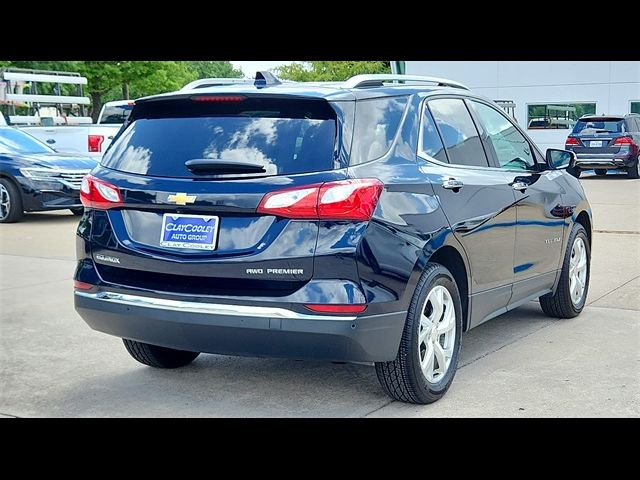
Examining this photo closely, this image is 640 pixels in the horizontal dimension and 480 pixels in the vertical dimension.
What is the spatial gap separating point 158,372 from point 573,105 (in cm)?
3020

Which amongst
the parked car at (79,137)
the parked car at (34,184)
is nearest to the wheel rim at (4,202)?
the parked car at (34,184)

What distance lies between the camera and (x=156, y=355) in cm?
543

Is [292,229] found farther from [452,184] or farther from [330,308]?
[452,184]

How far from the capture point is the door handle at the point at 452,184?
16.1 feet

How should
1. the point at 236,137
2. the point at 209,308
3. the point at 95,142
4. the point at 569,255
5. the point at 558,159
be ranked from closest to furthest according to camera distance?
the point at 209,308 → the point at 236,137 → the point at 558,159 → the point at 569,255 → the point at 95,142

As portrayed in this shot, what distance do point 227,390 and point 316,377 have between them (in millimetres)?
557

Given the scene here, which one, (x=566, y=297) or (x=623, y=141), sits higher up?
(x=623, y=141)

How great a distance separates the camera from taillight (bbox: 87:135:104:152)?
19.6 m

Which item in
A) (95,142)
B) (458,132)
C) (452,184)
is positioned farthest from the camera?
(95,142)

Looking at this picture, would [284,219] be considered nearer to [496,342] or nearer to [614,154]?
[496,342]

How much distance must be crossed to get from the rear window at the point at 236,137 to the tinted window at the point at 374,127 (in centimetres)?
15

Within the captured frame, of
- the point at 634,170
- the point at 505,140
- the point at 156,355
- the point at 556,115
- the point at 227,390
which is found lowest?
the point at 227,390

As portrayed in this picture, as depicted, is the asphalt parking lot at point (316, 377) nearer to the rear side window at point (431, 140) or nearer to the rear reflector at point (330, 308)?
the rear reflector at point (330, 308)

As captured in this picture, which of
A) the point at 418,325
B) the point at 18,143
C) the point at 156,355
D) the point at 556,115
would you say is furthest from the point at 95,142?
the point at 556,115
